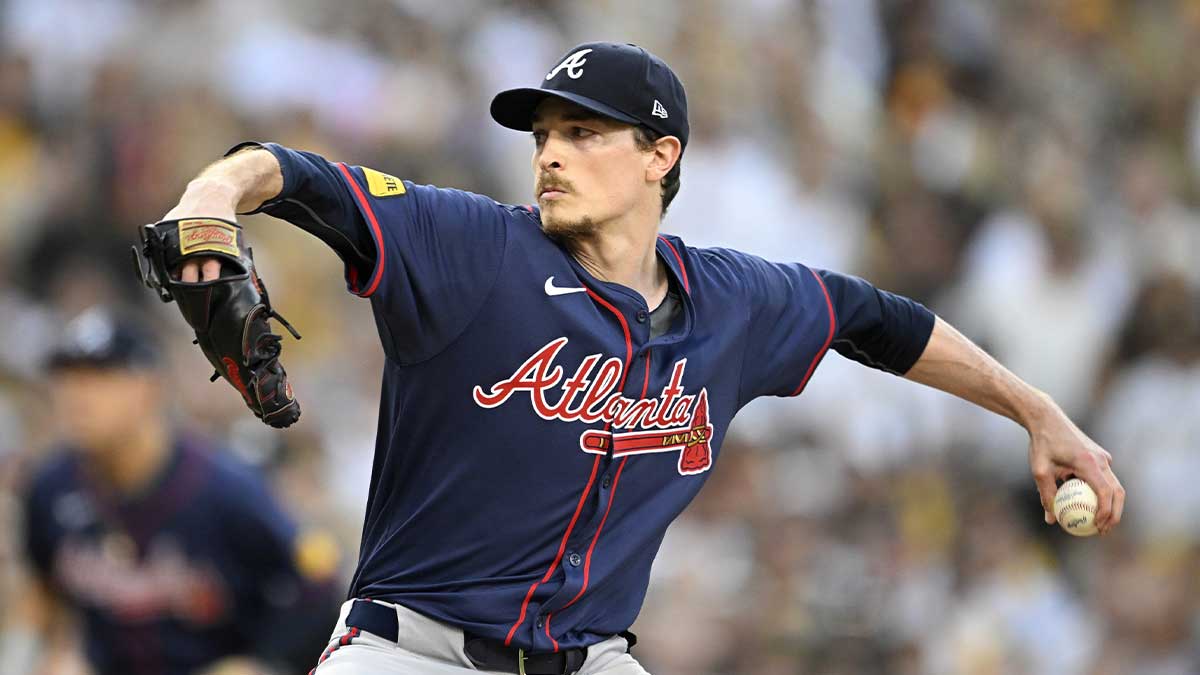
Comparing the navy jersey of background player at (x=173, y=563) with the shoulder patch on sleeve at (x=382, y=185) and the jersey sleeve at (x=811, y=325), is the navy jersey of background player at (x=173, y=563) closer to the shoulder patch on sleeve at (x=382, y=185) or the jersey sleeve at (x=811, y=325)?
the jersey sleeve at (x=811, y=325)

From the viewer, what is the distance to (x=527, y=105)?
395 cm

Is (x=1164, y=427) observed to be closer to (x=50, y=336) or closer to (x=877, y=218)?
(x=877, y=218)

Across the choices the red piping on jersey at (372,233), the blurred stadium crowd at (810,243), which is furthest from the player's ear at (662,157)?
the blurred stadium crowd at (810,243)

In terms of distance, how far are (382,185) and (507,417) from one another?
591mm

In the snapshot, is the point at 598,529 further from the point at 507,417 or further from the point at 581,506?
the point at 507,417

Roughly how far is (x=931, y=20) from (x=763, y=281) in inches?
293

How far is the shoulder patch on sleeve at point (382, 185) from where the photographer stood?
3.45 meters

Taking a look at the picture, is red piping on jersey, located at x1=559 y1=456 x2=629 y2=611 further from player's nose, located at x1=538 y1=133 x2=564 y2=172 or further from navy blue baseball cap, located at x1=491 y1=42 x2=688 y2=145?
navy blue baseball cap, located at x1=491 y1=42 x2=688 y2=145

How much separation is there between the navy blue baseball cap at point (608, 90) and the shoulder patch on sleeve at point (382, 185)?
410 millimetres

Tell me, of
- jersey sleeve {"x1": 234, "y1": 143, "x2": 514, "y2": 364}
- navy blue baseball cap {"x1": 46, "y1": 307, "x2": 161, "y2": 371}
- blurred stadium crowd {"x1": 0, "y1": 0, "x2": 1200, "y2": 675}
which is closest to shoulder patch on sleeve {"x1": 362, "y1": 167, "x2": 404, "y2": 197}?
jersey sleeve {"x1": 234, "y1": 143, "x2": 514, "y2": 364}

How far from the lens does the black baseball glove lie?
288 cm

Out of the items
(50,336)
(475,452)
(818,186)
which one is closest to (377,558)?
(475,452)

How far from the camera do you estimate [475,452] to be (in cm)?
362

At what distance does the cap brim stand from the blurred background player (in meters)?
2.46
